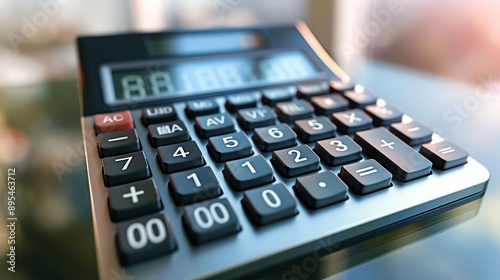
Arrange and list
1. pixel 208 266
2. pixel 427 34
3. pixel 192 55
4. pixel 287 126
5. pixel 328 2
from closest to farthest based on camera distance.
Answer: pixel 208 266 → pixel 287 126 → pixel 192 55 → pixel 427 34 → pixel 328 2

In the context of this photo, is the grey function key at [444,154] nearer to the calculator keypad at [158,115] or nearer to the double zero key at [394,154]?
the double zero key at [394,154]

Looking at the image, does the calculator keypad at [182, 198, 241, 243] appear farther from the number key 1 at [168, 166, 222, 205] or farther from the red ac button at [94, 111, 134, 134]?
the red ac button at [94, 111, 134, 134]

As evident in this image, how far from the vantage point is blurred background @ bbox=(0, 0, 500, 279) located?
0.32 metres

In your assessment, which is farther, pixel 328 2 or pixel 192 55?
pixel 328 2

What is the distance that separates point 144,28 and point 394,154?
461mm

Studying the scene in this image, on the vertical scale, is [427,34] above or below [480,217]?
above

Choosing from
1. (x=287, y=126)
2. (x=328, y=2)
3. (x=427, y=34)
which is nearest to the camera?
(x=287, y=126)

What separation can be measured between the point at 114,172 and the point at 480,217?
26cm

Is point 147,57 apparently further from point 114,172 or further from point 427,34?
point 427,34

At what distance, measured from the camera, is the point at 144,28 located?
62 cm

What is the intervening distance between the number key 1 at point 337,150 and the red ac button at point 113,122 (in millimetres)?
165

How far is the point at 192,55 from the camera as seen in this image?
1.48 ft

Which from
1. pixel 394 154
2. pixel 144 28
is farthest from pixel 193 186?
pixel 144 28

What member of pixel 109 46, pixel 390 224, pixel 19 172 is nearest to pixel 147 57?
pixel 109 46
